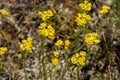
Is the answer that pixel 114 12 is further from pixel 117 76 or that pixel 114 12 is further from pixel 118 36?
pixel 117 76

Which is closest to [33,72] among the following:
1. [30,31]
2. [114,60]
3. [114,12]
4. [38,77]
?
[38,77]

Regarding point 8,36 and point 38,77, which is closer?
point 38,77

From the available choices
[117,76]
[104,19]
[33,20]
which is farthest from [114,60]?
[33,20]

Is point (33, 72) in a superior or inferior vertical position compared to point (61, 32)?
inferior

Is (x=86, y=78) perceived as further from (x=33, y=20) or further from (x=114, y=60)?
(x=33, y=20)

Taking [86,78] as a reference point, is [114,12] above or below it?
above

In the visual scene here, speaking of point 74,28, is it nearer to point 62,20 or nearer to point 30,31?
point 62,20

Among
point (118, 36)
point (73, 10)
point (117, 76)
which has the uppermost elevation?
point (73, 10)

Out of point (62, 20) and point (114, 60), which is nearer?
point (114, 60)
